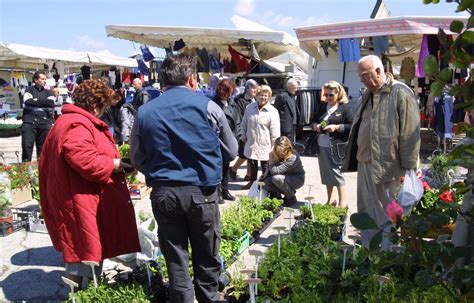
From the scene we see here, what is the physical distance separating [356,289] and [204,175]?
1190mm

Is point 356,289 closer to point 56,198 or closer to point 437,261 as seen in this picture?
point 437,261

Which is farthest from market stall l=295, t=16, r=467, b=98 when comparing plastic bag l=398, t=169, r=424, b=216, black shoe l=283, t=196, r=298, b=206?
plastic bag l=398, t=169, r=424, b=216

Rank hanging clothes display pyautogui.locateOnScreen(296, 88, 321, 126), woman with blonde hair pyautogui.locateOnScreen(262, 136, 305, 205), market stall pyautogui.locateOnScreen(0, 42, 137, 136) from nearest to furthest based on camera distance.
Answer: woman with blonde hair pyautogui.locateOnScreen(262, 136, 305, 205) → hanging clothes display pyautogui.locateOnScreen(296, 88, 321, 126) → market stall pyautogui.locateOnScreen(0, 42, 137, 136)

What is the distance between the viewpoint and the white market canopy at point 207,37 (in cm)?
1171

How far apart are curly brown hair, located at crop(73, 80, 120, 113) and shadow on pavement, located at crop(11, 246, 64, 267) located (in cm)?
197

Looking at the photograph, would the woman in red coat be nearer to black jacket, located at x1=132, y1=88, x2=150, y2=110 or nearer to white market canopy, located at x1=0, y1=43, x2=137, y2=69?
black jacket, located at x1=132, y1=88, x2=150, y2=110

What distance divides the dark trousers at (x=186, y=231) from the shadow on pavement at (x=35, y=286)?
1312 millimetres

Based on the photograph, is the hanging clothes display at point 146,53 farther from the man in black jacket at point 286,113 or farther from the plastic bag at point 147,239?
the plastic bag at point 147,239

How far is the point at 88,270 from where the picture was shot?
3.17 m

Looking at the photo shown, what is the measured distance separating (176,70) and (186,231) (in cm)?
102

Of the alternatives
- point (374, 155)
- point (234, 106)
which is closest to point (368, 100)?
point (374, 155)

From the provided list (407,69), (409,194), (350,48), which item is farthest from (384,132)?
(407,69)

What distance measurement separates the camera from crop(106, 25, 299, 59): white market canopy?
11.7 m

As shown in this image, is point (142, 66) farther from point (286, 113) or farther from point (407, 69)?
point (286, 113)
